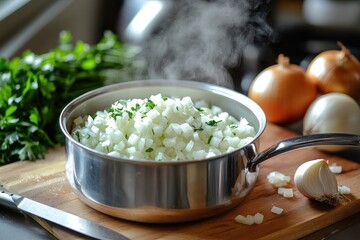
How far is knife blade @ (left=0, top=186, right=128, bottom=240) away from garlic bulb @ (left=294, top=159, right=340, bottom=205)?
0.38 m

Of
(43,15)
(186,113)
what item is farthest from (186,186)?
(43,15)

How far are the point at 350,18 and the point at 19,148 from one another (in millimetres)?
1555

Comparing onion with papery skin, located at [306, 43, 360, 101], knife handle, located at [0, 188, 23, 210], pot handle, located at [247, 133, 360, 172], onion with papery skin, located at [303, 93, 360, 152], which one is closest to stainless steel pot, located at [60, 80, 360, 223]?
pot handle, located at [247, 133, 360, 172]

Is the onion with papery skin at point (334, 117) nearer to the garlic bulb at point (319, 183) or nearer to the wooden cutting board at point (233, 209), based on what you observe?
the wooden cutting board at point (233, 209)

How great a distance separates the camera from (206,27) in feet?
5.29

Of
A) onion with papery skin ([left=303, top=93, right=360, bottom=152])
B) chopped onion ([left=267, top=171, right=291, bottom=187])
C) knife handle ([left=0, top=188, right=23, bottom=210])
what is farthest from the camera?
onion with papery skin ([left=303, top=93, right=360, bottom=152])

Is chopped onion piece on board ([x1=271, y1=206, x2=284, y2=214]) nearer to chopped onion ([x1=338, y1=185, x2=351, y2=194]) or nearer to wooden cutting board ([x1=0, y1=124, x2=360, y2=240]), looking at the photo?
wooden cutting board ([x1=0, y1=124, x2=360, y2=240])

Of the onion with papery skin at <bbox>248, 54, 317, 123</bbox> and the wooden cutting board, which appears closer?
the wooden cutting board

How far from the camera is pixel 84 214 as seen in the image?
3.44ft

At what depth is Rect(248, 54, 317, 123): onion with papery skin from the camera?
1411mm

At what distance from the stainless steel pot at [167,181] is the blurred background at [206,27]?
592 millimetres

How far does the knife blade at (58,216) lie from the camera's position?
3.12 feet

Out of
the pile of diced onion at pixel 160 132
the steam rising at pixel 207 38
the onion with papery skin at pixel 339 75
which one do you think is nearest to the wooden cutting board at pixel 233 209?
the pile of diced onion at pixel 160 132

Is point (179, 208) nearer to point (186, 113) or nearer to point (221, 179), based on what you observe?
point (221, 179)
